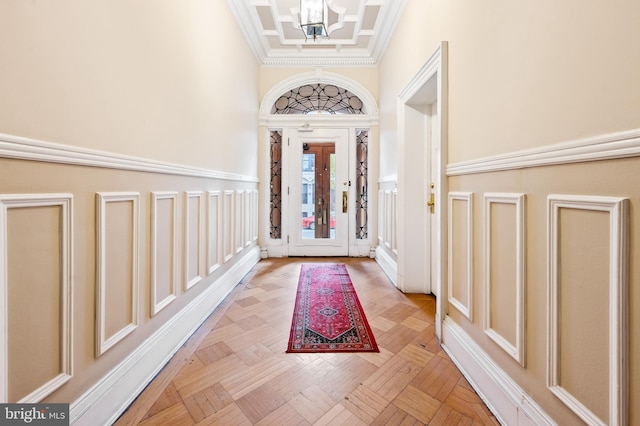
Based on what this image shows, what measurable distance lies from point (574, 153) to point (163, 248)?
5.91 feet

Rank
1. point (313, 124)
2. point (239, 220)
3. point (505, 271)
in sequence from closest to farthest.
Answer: point (505, 271) < point (239, 220) < point (313, 124)

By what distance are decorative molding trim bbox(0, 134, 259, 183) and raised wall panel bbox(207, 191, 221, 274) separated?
0.58 metres

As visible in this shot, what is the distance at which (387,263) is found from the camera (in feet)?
10.4

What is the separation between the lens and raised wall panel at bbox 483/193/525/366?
107cm

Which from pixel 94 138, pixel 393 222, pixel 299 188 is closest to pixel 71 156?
pixel 94 138

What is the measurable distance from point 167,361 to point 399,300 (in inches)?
68.8

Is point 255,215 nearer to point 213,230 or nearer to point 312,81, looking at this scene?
point 213,230

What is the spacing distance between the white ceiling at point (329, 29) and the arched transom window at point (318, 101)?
0.33 m

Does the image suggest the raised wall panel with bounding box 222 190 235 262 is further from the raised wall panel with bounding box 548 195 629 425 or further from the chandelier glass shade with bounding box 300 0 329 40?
the raised wall panel with bounding box 548 195 629 425

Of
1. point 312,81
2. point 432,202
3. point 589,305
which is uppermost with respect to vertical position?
point 312,81

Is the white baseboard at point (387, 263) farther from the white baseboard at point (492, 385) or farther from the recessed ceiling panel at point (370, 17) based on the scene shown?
the recessed ceiling panel at point (370, 17)

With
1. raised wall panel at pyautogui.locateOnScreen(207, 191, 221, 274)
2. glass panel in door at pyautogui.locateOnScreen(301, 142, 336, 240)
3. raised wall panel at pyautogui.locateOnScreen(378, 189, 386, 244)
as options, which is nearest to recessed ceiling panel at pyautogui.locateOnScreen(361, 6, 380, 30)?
glass panel in door at pyautogui.locateOnScreen(301, 142, 336, 240)

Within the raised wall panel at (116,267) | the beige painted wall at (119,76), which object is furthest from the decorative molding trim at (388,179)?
the raised wall panel at (116,267)

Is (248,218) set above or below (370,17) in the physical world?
below
